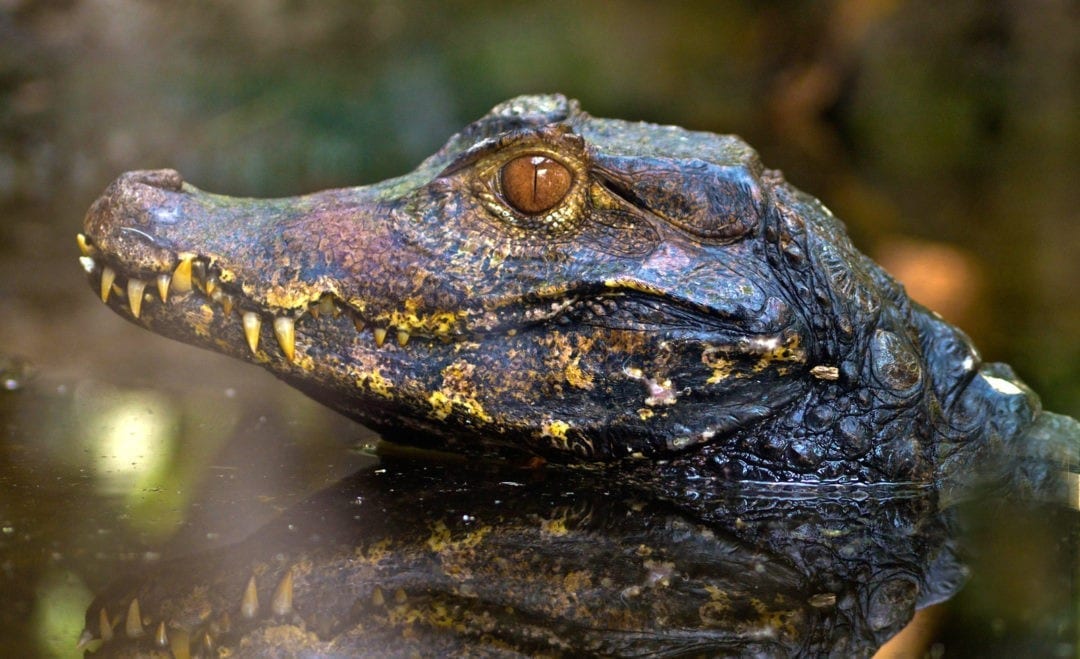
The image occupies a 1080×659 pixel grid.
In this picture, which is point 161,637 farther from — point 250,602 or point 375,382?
point 375,382

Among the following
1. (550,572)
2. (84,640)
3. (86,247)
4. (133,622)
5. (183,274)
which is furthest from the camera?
(86,247)

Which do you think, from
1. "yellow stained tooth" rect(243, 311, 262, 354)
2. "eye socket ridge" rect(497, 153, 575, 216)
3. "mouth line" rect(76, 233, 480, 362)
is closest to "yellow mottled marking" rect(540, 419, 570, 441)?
"mouth line" rect(76, 233, 480, 362)

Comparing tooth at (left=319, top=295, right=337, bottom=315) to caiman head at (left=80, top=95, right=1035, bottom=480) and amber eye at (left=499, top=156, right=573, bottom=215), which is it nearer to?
caiman head at (left=80, top=95, right=1035, bottom=480)

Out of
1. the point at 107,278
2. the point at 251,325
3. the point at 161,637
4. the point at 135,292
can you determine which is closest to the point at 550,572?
the point at 161,637

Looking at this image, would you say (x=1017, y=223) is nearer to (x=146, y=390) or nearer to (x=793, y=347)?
(x=793, y=347)

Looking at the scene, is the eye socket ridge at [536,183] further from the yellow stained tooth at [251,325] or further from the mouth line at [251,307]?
the yellow stained tooth at [251,325]

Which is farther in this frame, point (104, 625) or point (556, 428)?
point (556, 428)

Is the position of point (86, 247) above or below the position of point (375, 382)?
above

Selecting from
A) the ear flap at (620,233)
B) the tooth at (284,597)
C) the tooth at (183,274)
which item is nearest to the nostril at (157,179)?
the tooth at (183,274)
